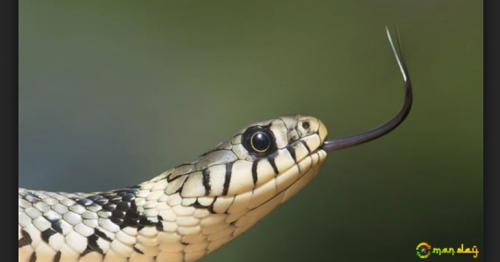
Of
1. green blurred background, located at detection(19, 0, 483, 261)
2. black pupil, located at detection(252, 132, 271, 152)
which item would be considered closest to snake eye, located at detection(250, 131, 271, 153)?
black pupil, located at detection(252, 132, 271, 152)

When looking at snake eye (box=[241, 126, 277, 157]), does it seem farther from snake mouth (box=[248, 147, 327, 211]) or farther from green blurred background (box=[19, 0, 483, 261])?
green blurred background (box=[19, 0, 483, 261])

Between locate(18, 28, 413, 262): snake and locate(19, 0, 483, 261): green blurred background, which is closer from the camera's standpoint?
locate(18, 28, 413, 262): snake

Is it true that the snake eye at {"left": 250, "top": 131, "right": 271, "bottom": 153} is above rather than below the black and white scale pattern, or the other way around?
above

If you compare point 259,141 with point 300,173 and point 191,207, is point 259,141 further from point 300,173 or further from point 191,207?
point 191,207

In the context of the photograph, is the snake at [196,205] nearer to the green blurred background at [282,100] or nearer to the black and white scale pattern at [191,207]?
the black and white scale pattern at [191,207]

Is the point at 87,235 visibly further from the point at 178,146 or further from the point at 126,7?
the point at 126,7

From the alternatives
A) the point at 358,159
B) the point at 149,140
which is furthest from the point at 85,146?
the point at 358,159

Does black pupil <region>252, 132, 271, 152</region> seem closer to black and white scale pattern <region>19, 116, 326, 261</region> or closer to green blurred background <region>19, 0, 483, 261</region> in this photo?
black and white scale pattern <region>19, 116, 326, 261</region>
